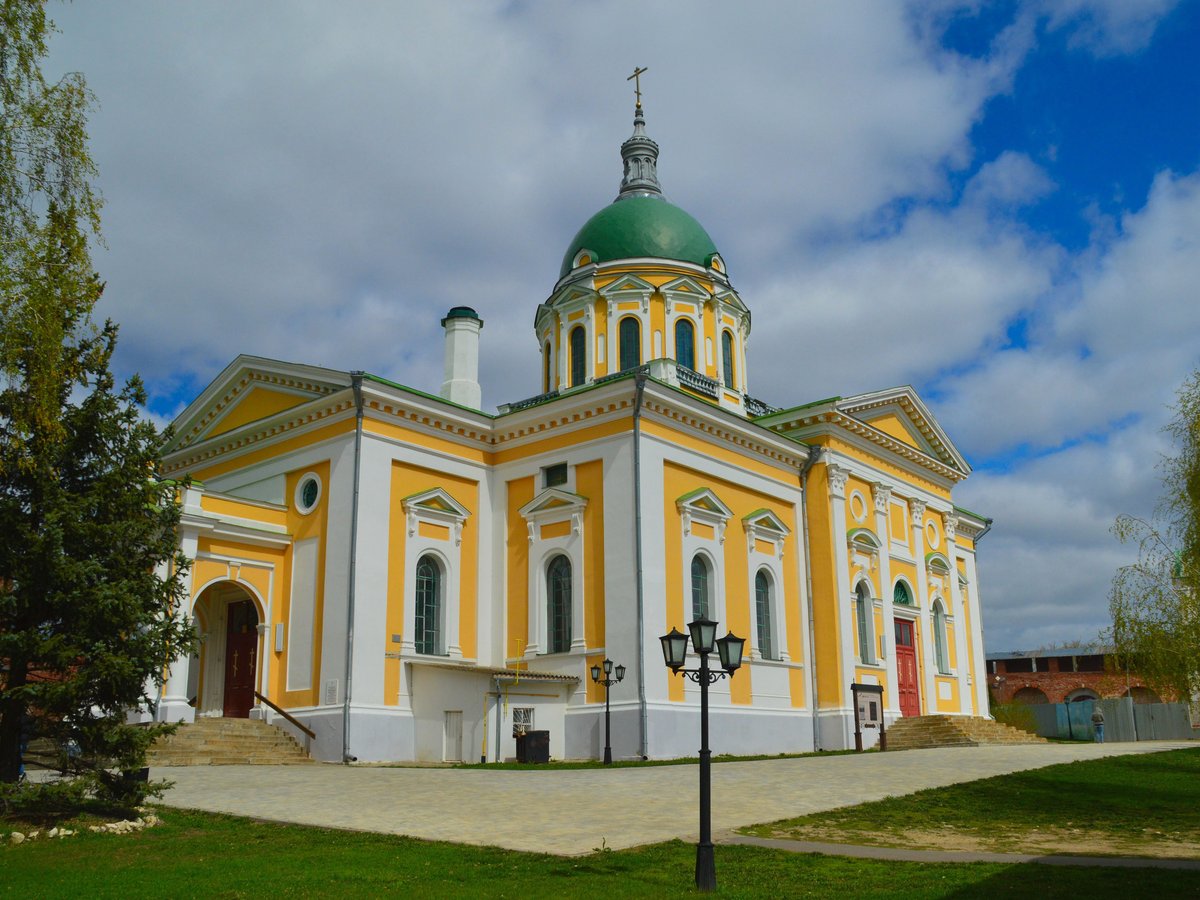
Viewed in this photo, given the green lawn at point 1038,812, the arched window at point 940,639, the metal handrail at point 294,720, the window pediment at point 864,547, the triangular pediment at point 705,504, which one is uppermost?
the triangular pediment at point 705,504

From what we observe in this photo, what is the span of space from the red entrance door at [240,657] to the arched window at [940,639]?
2069cm

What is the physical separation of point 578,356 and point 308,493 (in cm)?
1054

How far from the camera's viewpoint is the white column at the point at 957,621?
120ft

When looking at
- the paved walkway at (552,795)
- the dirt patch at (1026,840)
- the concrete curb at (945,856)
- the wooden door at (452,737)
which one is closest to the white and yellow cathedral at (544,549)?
the wooden door at (452,737)

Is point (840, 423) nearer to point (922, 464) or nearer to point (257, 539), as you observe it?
point (922, 464)

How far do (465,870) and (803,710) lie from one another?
20.1m

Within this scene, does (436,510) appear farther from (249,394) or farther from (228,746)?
(228,746)

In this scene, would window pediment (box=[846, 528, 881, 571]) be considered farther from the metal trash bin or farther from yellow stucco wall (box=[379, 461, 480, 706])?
the metal trash bin

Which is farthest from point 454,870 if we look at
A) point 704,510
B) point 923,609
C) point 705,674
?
point 923,609

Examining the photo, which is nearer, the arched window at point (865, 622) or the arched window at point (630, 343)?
the arched window at point (865, 622)

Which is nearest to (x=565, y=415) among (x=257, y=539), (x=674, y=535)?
(x=674, y=535)

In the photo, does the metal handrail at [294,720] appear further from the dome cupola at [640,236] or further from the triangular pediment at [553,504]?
the dome cupola at [640,236]

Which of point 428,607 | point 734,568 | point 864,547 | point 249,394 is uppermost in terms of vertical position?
point 249,394

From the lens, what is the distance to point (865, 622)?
32.2 m
